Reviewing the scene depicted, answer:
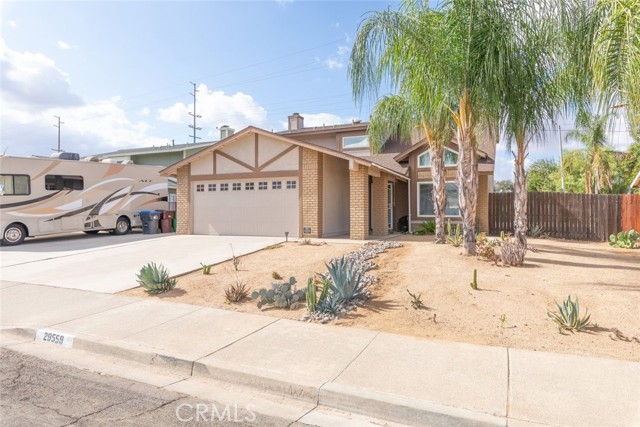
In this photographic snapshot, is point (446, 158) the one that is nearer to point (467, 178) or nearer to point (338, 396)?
point (467, 178)

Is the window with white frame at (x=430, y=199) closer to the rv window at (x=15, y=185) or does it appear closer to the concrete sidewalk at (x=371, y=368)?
the concrete sidewalk at (x=371, y=368)

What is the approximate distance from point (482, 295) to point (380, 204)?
9765 mm

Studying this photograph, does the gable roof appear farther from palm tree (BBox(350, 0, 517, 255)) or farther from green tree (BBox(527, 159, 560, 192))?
green tree (BBox(527, 159, 560, 192))

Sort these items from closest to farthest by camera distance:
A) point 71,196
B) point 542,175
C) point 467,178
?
point 467,178
point 71,196
point 542,175

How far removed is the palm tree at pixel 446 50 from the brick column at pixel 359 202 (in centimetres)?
504

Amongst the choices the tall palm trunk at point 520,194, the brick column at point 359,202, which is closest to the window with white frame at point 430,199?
the brick column at point 359,202

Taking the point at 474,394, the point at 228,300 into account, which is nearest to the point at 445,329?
the point at 474,394

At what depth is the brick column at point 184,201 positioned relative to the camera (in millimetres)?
17266

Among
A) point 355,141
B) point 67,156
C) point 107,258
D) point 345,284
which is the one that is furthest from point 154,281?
point 355,141

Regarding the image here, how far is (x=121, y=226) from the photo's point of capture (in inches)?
779

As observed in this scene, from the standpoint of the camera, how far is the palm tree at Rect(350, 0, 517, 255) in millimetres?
8211

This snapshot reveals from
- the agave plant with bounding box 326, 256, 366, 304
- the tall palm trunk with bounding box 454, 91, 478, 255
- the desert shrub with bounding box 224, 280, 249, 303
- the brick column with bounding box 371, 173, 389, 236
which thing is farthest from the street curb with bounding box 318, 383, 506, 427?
the brick column with bounding box 371, 173, 389, 236

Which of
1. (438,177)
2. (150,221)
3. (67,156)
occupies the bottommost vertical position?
(150,221)

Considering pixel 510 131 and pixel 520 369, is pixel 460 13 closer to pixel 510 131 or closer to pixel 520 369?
pixel 510 131
